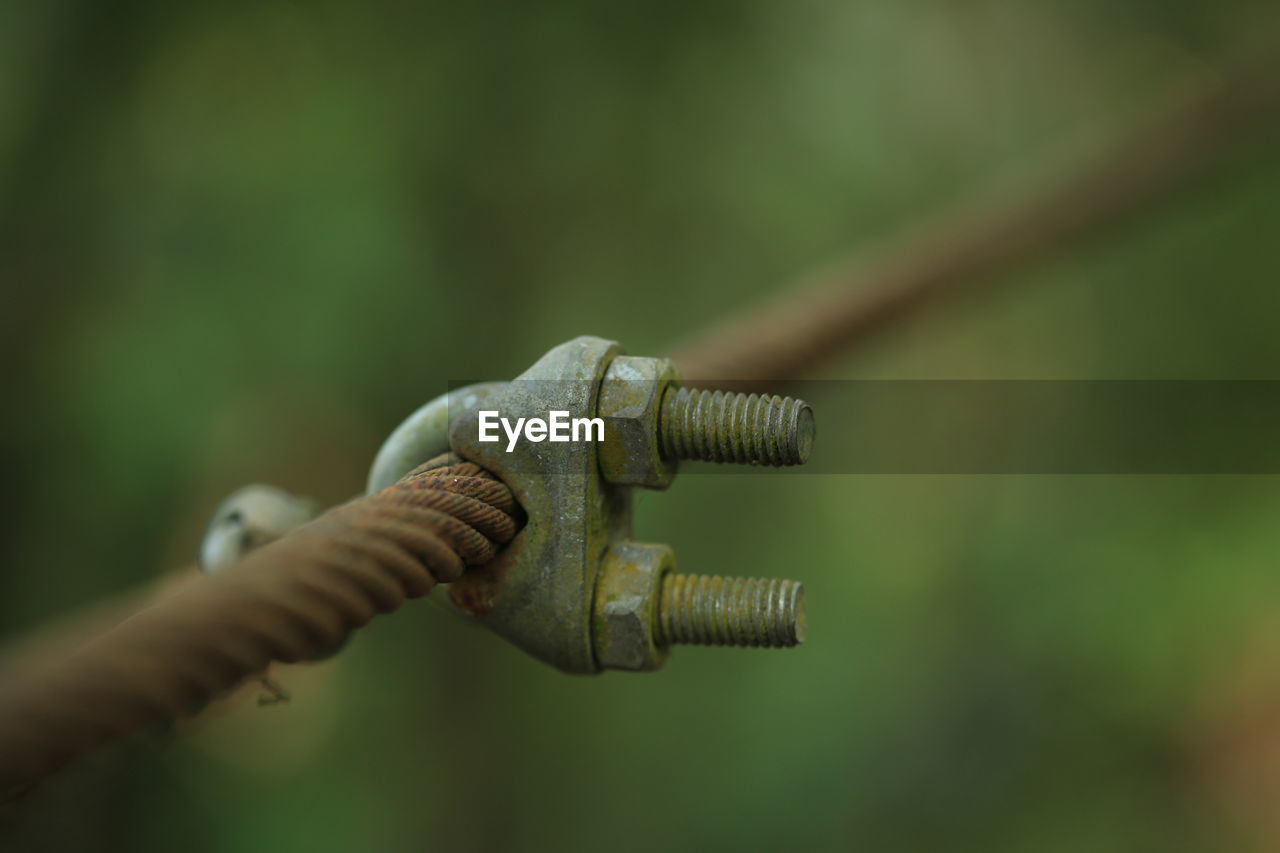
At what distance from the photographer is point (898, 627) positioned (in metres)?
2.31

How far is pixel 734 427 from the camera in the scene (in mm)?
516

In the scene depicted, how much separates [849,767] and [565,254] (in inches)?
47.9

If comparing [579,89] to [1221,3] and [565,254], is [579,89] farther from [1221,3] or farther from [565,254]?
[1221,3]

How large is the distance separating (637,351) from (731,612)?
1809 mm

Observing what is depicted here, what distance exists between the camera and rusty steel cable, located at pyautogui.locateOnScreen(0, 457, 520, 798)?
0.36 meters

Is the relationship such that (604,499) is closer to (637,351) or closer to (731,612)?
(731,612)

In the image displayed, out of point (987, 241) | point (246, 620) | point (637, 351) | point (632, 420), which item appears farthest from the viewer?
point (637, 351)

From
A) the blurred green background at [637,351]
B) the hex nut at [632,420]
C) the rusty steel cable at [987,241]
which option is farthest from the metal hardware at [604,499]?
the blurred green background at [637,351]

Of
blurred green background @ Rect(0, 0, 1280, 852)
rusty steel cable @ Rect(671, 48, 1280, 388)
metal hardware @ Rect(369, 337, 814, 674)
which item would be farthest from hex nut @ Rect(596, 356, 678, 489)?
blurred green background @ Rect(0, 0, 1280, 852)

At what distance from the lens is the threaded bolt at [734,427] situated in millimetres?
517

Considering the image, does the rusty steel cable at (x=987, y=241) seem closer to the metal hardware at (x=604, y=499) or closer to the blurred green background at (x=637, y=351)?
the blurred green background at (x=637, y=351)

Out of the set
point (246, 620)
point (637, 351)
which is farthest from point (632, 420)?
point (637, 351)

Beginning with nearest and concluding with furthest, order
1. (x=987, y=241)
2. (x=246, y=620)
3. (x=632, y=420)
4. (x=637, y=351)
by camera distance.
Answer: (x=246, y=620) < (x=632, y=420) < (x=987, y=241) < (x=637, y=351)

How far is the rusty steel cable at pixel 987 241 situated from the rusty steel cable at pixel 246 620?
1.41 ft
